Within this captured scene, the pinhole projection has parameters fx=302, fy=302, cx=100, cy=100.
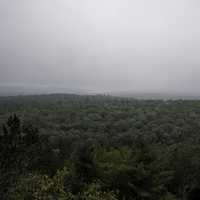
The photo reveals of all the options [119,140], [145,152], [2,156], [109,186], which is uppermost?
[2,156]

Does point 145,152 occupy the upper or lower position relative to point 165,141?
upper

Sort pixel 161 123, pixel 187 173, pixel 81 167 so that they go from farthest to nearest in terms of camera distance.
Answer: pixel 161 123 < pixel 187 173 < pixel 81 167

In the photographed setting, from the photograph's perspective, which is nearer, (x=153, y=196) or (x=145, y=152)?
(x=153, y=196)

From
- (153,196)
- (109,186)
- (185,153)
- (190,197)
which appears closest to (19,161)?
(109,186)

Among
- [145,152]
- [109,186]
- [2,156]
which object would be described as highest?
[2,156]

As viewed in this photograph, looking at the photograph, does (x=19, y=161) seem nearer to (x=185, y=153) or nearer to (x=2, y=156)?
(x=2, y=156)

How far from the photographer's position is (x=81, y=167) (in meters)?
18.1

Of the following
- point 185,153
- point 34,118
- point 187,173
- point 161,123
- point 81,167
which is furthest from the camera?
point 34,118

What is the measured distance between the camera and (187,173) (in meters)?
22.0

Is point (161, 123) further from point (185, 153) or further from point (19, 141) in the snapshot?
point (19, 141)

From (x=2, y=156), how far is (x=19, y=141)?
40.0 inches

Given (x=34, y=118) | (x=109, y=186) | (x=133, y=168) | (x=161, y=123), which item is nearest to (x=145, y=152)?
(x=133, y=168)

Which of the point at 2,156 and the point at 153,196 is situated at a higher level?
the point at 2,156

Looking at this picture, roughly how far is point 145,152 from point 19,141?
8.96m
